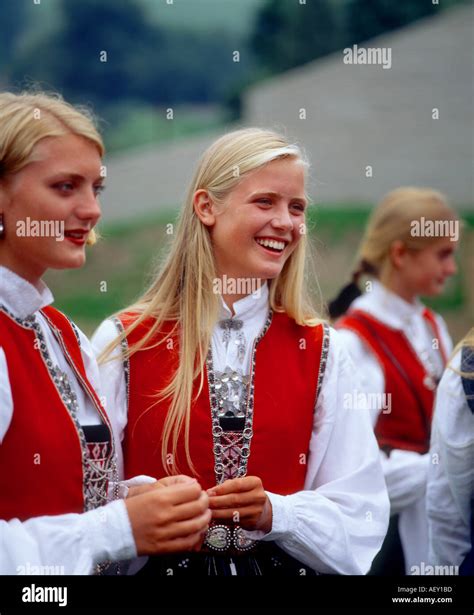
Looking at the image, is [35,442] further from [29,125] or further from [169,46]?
[169,46]

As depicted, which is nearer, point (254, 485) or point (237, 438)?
point (254, 485)

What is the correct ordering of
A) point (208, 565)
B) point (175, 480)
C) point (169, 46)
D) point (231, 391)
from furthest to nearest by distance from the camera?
point (169, 46) < point (231, 391) < point (208, 565) < point (175, 480)

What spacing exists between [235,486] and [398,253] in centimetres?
194

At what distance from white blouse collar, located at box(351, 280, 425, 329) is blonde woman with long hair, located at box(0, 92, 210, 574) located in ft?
6.02

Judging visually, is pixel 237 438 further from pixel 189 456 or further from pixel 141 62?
pixel 141 62

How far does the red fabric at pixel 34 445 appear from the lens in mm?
1873

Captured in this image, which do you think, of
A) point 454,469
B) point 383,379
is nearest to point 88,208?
A: point 454,469

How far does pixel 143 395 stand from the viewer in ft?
7.54

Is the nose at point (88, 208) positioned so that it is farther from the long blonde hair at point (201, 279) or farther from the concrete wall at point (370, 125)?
the concrete wall at point (370, 125)

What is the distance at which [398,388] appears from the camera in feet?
11.7

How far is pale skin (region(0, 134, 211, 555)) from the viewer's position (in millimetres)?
1919

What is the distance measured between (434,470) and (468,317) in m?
5.70

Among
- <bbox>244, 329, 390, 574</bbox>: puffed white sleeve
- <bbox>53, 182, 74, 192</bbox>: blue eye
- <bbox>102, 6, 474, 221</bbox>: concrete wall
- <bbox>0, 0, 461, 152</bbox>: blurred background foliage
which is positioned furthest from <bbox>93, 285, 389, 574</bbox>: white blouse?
<bbox>0, 0, 461, 152</bbox>: blurred background foliage

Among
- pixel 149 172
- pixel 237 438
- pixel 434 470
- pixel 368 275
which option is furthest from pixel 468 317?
pixel 237 438
